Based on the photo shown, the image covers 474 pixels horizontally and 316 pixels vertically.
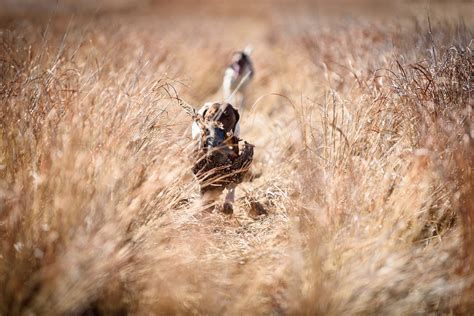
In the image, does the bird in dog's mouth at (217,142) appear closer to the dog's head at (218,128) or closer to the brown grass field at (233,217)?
the dog's head at (218,128)

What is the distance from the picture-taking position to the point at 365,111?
2773mm

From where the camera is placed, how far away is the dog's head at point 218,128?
99.0 inches

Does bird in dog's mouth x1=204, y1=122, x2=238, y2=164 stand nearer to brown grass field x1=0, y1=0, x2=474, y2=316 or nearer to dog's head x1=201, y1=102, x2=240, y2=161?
dog's head x1=201, y1=102, x2=240, y2=161

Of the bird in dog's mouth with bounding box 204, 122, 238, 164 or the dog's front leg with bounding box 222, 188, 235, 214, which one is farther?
the dog's front leg with bounding box 222, 188, 235, 214

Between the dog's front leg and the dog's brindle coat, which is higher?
the dog's brindle coat

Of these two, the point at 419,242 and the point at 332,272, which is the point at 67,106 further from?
the point at 419,242

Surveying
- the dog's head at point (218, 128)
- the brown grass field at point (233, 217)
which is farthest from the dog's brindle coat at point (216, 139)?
the brown grass field at point (233, 217)

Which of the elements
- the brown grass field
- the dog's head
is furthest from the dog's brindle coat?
the brown grass field

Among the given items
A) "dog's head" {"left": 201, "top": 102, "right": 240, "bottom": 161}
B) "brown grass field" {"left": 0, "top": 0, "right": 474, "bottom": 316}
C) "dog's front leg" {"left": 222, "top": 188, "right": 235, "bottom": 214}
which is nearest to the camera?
"brown grass field" {"left": 0, "top": 0, "right": 474, "bottom": 316}

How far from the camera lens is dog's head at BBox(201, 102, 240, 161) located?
8.25ft

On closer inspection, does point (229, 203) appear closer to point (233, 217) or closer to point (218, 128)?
point (233, 217)

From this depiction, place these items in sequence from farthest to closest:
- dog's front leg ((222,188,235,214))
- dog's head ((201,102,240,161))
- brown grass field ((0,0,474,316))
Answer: dog's front leg ((222,188,235,214)), dog's head ((201,102,240,161)), brown grass field ((0,0,474,316))

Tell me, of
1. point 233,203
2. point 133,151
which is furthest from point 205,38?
point 133,151

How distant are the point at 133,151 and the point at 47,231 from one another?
1.79 ft
